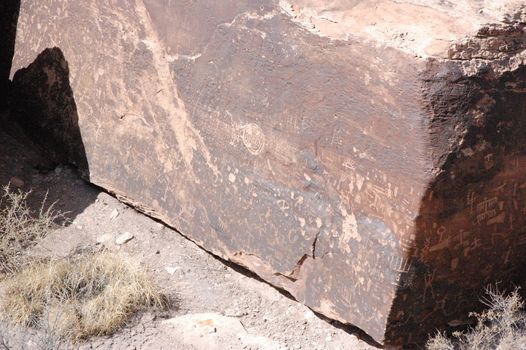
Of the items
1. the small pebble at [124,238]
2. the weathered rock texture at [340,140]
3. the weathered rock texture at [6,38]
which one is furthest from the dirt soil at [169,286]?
the weathered rock texture at [6,38]

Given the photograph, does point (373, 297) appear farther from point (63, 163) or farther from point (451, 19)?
point (63, 163)

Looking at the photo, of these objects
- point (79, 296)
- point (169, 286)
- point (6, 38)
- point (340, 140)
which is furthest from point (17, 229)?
point (340, 140)

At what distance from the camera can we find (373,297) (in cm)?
333

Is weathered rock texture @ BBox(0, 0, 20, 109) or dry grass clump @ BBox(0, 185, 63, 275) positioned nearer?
dry grass clump @ BBox(0, 185, 63, 275)

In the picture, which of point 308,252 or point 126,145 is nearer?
point 308,252

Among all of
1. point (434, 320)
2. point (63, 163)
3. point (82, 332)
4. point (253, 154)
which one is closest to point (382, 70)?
point (253, 154)

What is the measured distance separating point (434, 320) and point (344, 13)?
126cm

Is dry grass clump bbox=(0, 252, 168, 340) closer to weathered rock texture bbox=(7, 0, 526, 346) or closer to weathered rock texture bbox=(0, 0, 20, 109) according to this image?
weathered rock texture bbox=(7, 0, 526, 346)

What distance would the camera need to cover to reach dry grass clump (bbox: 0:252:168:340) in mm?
3561

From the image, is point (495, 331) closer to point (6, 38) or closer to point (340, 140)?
point (340, 140)

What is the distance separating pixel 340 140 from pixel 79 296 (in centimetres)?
134

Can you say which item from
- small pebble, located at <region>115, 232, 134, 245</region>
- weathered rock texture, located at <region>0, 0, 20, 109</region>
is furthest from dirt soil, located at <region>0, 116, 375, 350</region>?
weathered rock texture, located at <region>0, 0, 20, 109</region>

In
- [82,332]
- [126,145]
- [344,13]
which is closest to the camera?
[344,13]

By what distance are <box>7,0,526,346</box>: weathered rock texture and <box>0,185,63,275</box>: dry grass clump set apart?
509 millimetres
